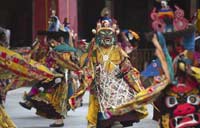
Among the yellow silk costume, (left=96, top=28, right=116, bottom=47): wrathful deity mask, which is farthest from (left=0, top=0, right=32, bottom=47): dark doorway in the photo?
the yellow silk costume

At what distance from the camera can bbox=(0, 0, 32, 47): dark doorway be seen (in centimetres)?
1878

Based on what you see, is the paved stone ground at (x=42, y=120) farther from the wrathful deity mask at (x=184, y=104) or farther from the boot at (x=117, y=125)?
the wrathful deity mask at (x=184, y=104)

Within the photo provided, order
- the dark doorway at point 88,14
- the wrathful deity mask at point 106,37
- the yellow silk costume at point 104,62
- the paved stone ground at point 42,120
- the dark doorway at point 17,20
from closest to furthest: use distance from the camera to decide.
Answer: the yellow silk costume at point 104,62 < the wrathful deity mask at point 106,37 < the paved stone ground at point 42,120 < the dark doorway at point 17,20 < the dark doorway at point 88,14

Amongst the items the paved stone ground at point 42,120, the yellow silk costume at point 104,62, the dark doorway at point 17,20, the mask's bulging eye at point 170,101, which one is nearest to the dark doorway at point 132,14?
the dark doorway at point 17,20

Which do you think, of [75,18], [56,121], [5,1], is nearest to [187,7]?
[75,18]

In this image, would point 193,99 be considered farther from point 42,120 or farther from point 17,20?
point 17,20

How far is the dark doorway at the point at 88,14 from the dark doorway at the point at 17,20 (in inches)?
71.3

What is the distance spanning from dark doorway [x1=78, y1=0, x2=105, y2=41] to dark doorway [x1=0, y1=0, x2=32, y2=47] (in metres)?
1.81

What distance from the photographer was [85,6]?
20.0 m

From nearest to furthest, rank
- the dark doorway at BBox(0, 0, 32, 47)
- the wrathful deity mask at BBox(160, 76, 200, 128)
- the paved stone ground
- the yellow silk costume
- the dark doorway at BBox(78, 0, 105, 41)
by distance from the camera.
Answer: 1. the wrathful deity mask at BBox(160, 76, 200, 128)
2. the yellow silk costume
3. the paved stone ground
4. the dark doorway at BBox(0, 0, 32, 47)
5. the dark doorway at BBox(78, 0, 105, 41)

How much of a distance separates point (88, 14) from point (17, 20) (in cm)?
224

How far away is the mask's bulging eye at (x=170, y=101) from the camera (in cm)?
551

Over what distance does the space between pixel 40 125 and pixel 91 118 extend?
8.62 ft

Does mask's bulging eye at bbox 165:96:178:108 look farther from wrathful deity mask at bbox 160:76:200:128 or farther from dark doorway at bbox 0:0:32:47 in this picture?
dark doorway at bbox 0:0:32:47
